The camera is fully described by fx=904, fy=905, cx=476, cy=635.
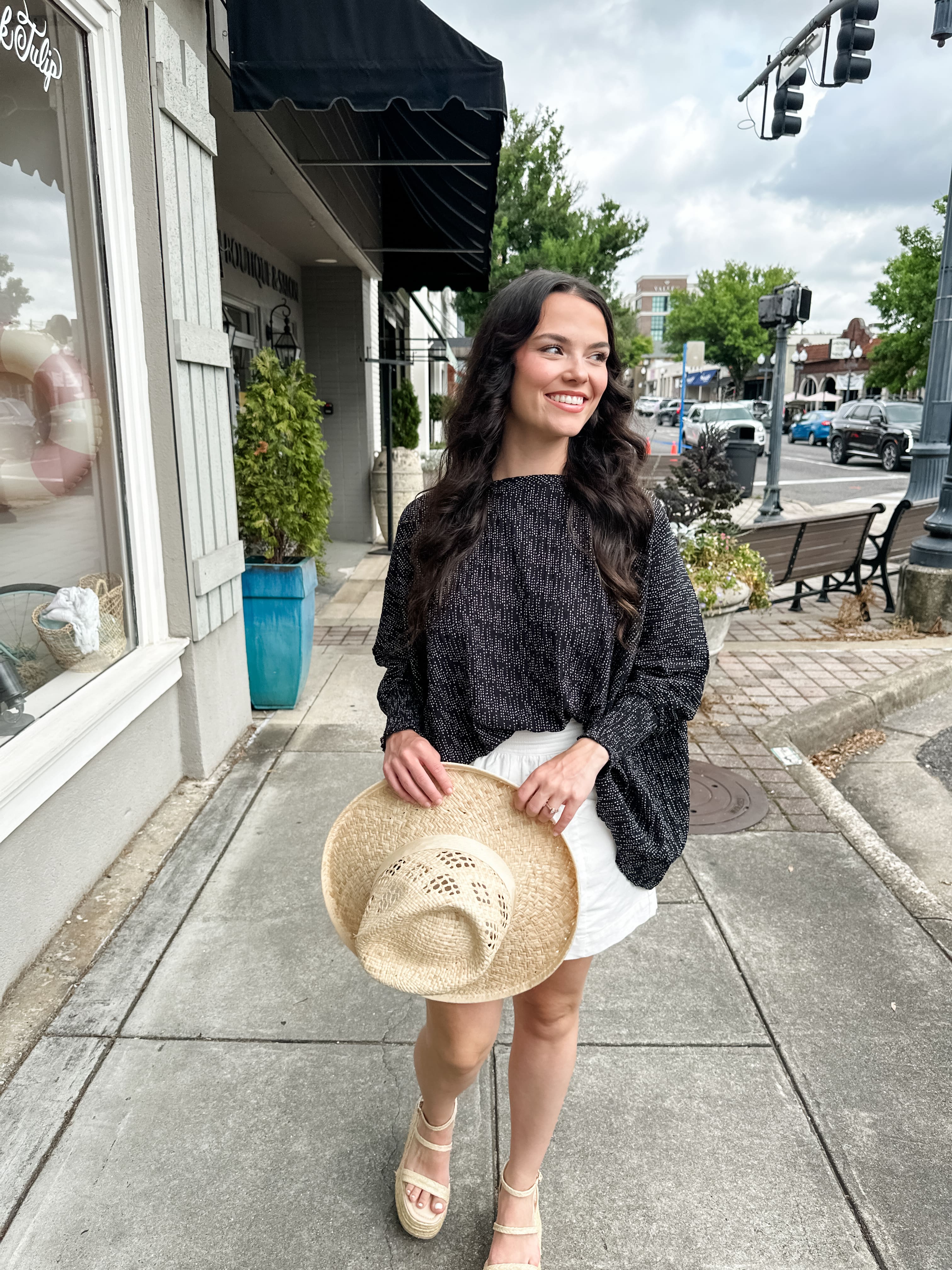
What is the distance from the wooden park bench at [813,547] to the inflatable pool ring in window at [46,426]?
13.9ft

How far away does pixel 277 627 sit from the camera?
4.82 meters

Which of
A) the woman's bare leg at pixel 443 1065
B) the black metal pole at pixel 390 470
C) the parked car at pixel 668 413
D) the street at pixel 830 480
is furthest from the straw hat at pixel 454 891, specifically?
the parked car at pixel 668 413

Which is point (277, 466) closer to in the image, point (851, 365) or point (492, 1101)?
point (492, 1101)

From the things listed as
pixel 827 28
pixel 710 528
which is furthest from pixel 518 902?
pixel 827 28

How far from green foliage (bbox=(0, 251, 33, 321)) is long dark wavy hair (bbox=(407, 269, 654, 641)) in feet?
6.74

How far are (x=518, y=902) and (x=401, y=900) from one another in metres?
0.24

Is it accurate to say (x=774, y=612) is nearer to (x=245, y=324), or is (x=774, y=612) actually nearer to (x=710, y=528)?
(x=710, y=528)

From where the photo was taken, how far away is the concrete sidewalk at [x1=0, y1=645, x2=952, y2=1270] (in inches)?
74.0

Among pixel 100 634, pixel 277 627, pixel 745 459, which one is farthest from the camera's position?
pixel 745 459

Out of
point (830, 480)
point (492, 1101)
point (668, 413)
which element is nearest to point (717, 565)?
point (492, 1101)

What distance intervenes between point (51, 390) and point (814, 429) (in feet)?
120

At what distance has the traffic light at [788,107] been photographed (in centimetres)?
1088

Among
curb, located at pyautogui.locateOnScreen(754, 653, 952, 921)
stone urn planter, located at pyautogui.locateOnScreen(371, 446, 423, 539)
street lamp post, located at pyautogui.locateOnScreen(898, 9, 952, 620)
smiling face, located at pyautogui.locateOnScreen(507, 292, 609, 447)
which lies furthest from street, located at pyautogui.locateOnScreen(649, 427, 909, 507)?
smiling face, located at pyautogui.locateOnScreen(507, 292, 609, 447)

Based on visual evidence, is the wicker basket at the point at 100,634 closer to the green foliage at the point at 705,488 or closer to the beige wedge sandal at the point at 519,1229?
the beige wedge sandal at the point at 519,1229
